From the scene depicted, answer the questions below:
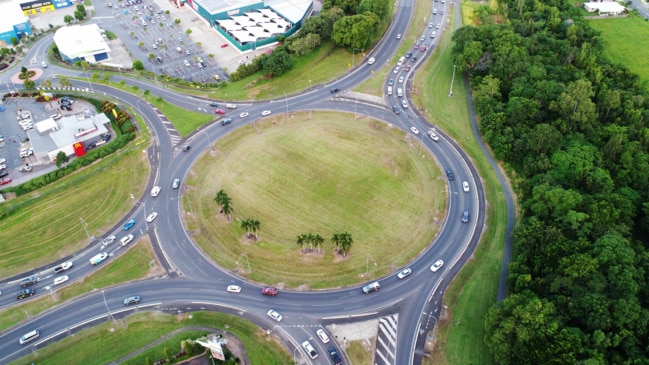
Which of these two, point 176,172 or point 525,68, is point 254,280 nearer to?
point 176,172

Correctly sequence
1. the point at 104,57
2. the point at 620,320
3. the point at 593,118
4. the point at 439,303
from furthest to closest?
the point at 104,57
the point at 593,118
the point at 439,303
the point at 620,320

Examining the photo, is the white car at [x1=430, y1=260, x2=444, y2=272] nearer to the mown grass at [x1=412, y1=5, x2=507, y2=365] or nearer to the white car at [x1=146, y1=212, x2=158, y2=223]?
the mown grass at [x1=412, y1=5, x2=507, y2=365]

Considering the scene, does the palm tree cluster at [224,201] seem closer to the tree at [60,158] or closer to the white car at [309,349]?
the white car at [309,349]

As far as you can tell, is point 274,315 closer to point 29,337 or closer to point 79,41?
point 29,337

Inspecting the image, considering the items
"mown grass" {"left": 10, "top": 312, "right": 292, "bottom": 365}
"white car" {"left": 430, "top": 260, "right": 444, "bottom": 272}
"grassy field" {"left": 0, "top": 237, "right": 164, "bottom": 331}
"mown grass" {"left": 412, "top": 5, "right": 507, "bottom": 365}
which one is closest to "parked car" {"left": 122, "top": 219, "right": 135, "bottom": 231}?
"grassy field" {"left": 0, "top": 237, "right": 164, "bottom": 331}

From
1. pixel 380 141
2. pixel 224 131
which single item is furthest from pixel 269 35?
pixel 380 141

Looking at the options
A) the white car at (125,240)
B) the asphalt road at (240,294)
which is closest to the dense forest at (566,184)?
the asphalt road at (240,294)
